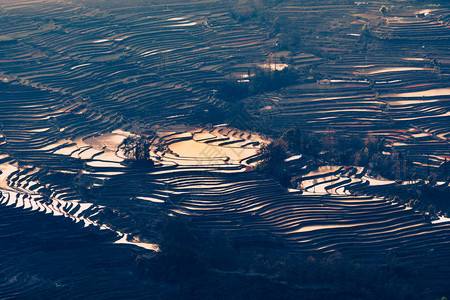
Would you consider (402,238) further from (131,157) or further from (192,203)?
(131,157)

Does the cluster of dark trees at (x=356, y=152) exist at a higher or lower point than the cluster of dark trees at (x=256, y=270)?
higher

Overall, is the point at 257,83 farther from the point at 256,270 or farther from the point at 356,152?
the point at 256,270

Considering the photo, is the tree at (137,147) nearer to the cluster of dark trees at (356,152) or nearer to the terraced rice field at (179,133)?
the terraced rice field at (179,133)

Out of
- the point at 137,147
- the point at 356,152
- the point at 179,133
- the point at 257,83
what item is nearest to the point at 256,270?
the point at 137,147

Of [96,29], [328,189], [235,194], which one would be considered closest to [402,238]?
[328,189]

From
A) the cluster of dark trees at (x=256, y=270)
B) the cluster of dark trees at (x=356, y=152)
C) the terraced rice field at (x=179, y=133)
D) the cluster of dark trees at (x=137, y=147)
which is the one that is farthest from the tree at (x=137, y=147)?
the cluster of dark trees at (x=356, y=152)

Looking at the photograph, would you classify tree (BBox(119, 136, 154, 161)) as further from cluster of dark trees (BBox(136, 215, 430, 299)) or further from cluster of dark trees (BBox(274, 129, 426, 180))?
cluster of dark trees (BBox(274, 129, 426, 180))
